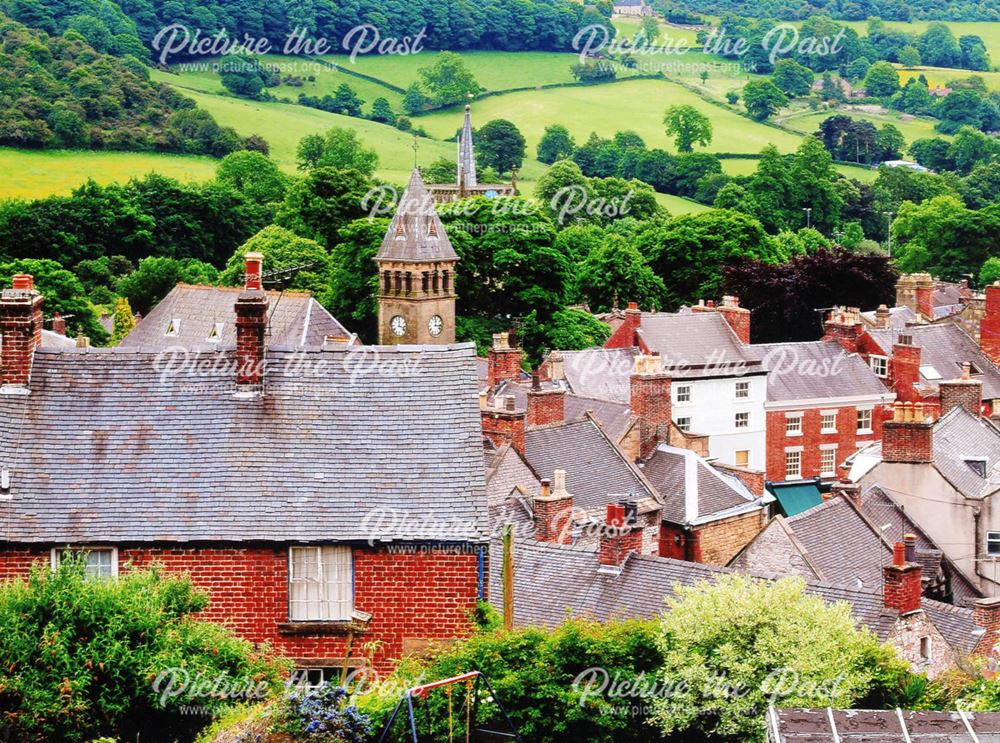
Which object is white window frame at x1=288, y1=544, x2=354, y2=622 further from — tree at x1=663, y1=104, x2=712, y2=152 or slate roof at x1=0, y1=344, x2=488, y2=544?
tree at x1=663, y1=104, x2=712, y2=152

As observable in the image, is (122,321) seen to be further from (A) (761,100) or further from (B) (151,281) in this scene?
(A) (761,100)

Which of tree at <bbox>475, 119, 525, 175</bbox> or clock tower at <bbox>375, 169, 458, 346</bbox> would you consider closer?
clock tower at <bbox>375, 169, 458, 346</bbox>

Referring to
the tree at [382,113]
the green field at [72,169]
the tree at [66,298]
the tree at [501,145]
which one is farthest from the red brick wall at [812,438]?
the tree at [382,113]

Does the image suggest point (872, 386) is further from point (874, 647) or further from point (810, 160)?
point (810, 160)

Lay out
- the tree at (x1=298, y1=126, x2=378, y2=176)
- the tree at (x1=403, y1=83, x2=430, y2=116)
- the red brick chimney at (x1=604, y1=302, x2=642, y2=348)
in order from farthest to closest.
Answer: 1. the tree at (x1=403, y1=83, x2=430, y2=116)
2. the tree at (x1=298, y1=126, x2=378, y2=176)
3. the red brick chimney at (x1=604, y1=302, x2=642, y2=348)

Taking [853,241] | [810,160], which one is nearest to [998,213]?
[853,241]

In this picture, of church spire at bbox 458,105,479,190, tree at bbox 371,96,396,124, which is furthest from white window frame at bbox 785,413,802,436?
tree at bbox 371,96,396,124
